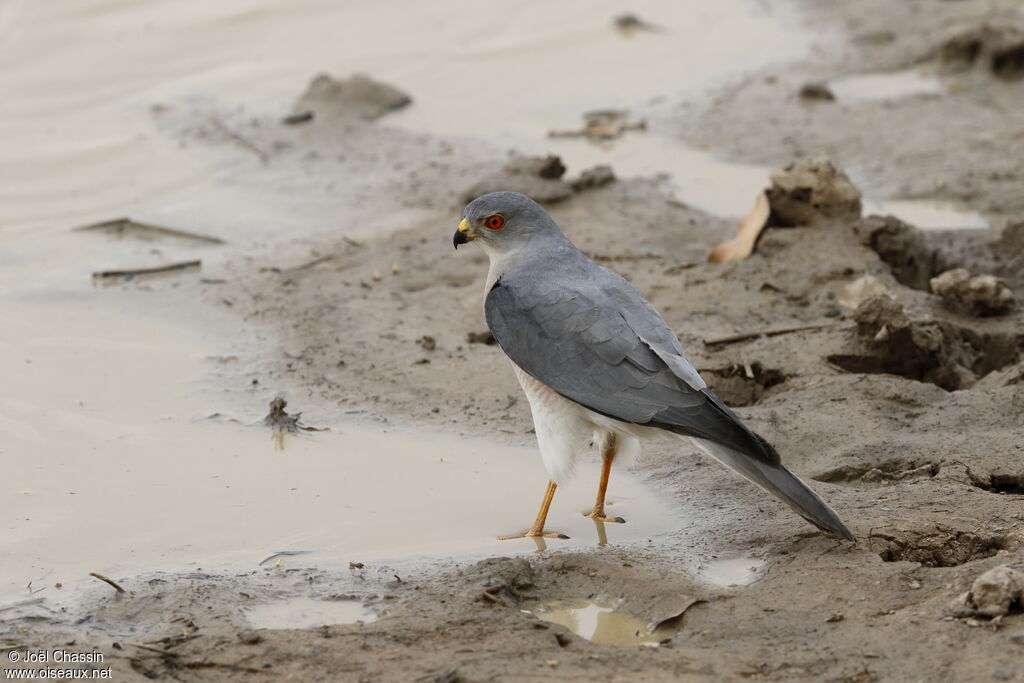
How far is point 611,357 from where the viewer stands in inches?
196

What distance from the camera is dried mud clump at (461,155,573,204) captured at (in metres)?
8.59

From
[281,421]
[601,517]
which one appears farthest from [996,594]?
[281,421]

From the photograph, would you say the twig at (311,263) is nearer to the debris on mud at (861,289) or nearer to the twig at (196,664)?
the debris on mud at (861,289)

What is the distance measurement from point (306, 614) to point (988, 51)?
892 centimetres

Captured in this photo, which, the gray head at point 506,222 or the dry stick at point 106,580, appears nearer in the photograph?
the dry stick at point 106,580

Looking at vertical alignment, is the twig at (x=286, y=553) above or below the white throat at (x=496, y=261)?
below

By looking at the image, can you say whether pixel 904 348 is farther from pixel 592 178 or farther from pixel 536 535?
pixel 592 178

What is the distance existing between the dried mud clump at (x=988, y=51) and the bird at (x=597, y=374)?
269 inches

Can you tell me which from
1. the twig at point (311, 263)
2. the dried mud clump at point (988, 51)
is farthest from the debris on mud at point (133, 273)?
the dried mud clump at point (988, 51)

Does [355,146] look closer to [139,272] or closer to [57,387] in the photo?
[139,272]

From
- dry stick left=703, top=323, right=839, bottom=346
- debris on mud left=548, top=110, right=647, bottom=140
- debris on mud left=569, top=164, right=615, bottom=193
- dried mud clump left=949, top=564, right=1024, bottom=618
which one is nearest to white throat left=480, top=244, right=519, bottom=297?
dry stick left=703, top=323, right=839, bottom=346

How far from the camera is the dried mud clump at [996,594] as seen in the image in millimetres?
3838

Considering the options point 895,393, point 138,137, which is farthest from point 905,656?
point 138,137

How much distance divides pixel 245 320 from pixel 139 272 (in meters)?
0.94
